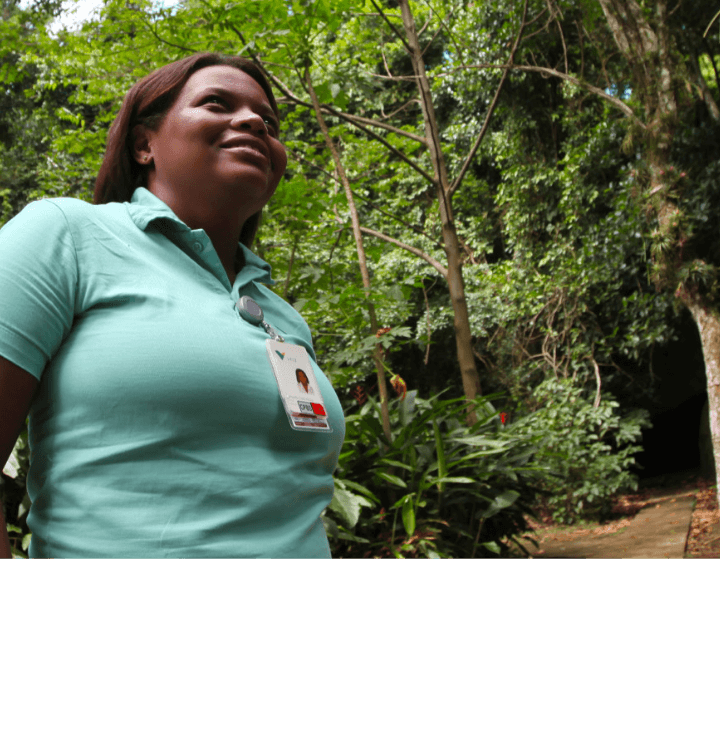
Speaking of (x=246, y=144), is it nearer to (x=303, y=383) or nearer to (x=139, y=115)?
(x=139, y=115)

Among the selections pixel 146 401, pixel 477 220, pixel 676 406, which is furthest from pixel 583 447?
pixel 146 401

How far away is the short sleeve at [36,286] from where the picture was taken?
1.67ft

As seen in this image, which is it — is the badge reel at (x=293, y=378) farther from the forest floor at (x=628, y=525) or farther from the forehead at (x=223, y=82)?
the forest floor at (x=628, y=525)

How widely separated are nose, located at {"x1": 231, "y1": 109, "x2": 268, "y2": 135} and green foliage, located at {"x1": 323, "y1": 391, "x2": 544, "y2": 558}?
184 centimetres

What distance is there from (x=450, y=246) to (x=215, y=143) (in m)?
3.32

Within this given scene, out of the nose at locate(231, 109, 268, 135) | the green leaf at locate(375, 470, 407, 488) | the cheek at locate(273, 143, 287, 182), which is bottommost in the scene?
the green leaf at locate(375, 470, 407, 488)

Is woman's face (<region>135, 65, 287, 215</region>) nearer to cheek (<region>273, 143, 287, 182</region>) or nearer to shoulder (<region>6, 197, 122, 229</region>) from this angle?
cheek (<region>273, 143, 287, 182</region>)

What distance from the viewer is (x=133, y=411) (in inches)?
21.0

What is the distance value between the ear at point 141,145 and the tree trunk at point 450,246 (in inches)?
120

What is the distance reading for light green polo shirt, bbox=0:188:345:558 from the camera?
521mm

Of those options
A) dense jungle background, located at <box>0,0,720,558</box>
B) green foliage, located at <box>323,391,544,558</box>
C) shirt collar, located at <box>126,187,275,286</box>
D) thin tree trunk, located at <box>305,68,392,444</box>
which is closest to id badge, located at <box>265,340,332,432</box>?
shirt collar, located at <box>126,187,275,286</box>

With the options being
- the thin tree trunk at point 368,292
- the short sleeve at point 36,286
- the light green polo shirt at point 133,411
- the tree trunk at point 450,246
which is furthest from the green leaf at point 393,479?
the short sleeve at point 36,286
